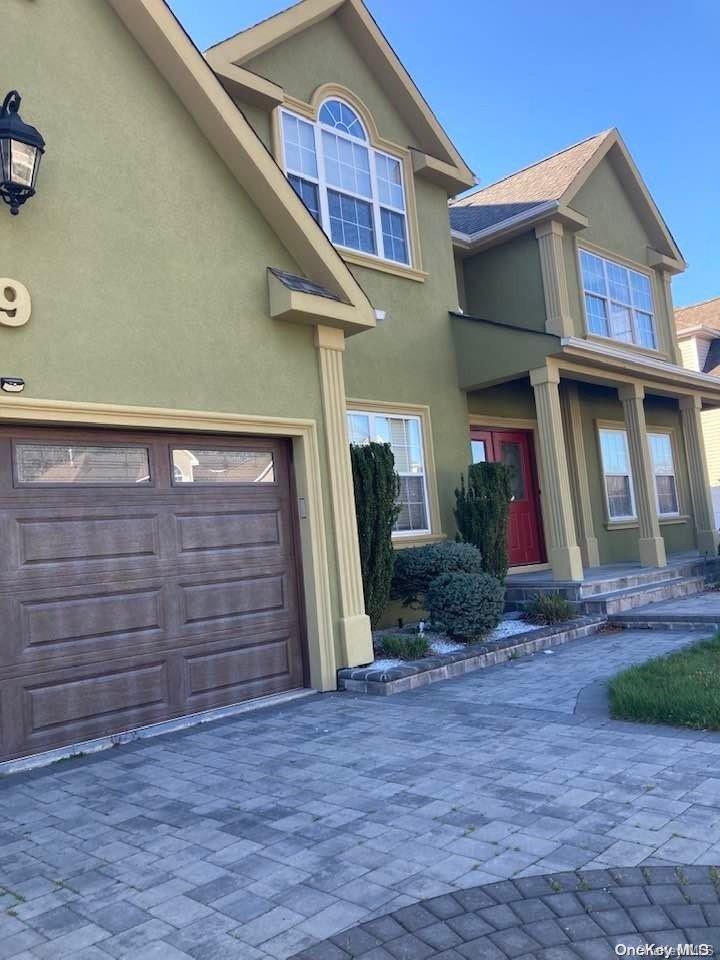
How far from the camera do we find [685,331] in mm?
23031

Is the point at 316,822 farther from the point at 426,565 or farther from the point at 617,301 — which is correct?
the point at 617,301

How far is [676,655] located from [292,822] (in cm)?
491

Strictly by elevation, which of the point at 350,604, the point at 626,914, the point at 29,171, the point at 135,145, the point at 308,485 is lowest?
the point at 626,914

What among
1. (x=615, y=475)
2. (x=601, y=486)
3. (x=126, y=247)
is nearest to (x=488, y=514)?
(x=601, y=486)

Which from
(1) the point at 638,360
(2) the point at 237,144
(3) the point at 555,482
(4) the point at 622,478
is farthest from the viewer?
(4) the point at 622,478

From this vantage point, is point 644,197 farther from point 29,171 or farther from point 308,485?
point 29,171

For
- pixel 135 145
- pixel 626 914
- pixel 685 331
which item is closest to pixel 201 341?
pixel 135 145

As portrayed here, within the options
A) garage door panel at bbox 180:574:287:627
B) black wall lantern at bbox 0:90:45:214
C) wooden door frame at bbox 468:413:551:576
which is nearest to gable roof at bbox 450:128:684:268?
wooden door frame at bbox 468:413:551:576

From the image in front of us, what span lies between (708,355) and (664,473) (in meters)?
8.62

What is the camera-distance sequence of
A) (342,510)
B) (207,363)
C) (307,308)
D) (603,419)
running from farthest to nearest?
(603,419) < (342,510) < (307,308) < (207,363)

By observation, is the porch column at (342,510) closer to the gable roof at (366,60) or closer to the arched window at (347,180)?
the arched window at (347,180)

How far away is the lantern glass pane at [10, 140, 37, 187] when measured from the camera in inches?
218

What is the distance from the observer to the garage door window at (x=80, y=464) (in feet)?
19.5

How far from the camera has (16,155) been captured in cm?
554
